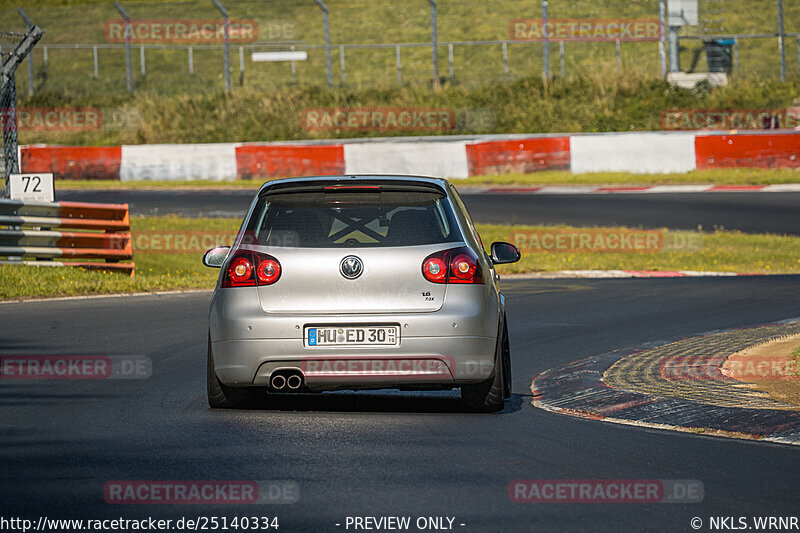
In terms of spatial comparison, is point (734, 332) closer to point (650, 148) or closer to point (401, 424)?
point (401, 424)

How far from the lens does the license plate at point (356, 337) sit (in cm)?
793

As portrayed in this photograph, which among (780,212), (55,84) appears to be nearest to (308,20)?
(55,84)

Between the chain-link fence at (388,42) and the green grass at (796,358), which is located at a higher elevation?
the chain-link fence at (388,42)

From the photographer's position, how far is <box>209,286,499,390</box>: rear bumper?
7922mm

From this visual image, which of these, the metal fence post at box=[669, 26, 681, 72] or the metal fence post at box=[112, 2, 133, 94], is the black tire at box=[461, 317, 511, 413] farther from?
the metal fence post at box=[112, 2, 133, 94]

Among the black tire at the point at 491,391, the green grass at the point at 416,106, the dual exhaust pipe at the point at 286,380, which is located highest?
the green grass at the point at 416,106

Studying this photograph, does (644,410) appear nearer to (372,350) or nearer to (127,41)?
(372,350)

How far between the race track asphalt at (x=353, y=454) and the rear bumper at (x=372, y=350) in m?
0.28

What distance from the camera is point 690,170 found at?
31266mm

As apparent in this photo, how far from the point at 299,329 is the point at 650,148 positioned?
24768 mm

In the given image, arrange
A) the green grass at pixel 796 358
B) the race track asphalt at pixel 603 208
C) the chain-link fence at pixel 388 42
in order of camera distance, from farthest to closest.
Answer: the chain-link fence at pixel 388 42 < the race track asphalt at pixel 603 208 < the green grass at pixel 796 358

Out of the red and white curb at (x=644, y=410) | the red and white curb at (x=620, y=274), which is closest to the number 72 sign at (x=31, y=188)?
the red and white curb at (x=620, y=274)

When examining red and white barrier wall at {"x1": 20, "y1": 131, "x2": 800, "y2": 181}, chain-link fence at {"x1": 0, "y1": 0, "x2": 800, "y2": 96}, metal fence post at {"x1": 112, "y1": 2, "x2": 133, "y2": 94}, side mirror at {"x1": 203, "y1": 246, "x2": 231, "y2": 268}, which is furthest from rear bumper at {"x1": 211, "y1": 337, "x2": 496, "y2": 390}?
chain-link fence at {"x1": 0, "y1": 0, "x2": 800, "y2": 96}

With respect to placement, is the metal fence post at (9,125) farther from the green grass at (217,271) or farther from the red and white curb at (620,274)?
the red and white curb at (620,274)
